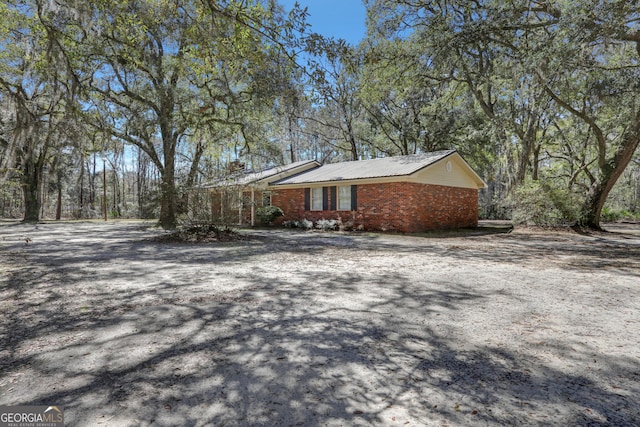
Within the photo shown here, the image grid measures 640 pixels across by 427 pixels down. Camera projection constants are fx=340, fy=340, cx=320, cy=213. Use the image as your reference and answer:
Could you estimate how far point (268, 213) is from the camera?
18359 mm

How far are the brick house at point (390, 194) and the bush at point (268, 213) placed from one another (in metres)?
0.57

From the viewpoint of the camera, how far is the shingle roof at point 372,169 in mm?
14984

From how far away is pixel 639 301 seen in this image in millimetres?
4363

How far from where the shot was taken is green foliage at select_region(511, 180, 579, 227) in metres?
14.0

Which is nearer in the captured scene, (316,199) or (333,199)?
(333,199)

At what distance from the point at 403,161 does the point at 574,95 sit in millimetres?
7642

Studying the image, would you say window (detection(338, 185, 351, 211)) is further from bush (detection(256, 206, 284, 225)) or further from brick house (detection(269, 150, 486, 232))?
bush (detection(256, 206, 284, 225))

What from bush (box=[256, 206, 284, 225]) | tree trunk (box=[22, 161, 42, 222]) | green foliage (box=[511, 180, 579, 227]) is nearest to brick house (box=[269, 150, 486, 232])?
bush (box=[256, 206, 284, 225])

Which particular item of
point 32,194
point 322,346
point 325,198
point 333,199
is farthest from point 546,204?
point 32,194

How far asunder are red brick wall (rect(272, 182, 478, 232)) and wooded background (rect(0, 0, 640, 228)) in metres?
2.68

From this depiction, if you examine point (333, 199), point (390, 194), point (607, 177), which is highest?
point (607, 177)

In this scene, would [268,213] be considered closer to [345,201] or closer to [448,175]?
[345,201]

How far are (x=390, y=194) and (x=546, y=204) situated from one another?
643 cm

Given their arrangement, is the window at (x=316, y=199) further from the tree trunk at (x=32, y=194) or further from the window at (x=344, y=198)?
the tree trunk at (x=32, y=194)
